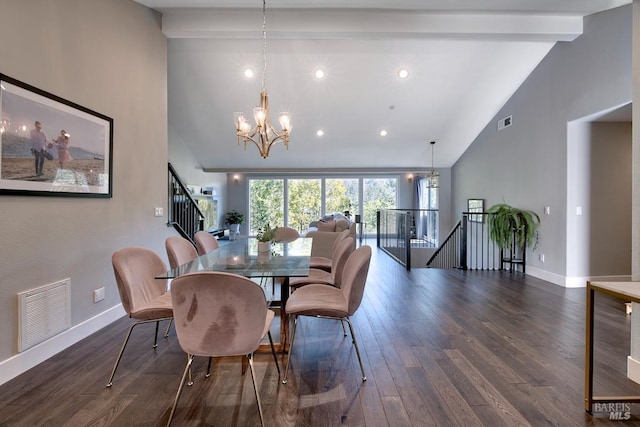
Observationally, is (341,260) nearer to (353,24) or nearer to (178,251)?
(178,251)

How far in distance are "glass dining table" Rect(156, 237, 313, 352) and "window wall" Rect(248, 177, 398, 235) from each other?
7889 millimetres

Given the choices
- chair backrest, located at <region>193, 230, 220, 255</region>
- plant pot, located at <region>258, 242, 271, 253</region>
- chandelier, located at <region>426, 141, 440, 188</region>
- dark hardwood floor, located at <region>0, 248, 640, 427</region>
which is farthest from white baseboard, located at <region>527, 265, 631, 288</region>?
chair backrest, located at <region>193, 230, 220, 255</region>

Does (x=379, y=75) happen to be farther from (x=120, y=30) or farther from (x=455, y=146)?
(x=120, y=30)

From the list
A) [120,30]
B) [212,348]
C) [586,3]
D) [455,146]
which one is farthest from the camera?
[455,146]

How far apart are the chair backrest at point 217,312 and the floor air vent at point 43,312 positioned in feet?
5.10

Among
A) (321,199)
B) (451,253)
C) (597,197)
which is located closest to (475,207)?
(451,253)

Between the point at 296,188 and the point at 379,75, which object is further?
the point at 296,188

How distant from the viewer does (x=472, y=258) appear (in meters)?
7.46

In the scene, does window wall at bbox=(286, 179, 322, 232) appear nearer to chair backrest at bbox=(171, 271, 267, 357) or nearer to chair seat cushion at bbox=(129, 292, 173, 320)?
chair seat cushion at bbox=(129, 292, 173, 320)

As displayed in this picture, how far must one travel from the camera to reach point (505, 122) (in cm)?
640

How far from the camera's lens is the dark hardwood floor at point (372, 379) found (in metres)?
1.81

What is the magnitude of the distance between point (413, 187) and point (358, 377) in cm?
951

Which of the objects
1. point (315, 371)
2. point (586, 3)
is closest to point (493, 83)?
point (586, 3)

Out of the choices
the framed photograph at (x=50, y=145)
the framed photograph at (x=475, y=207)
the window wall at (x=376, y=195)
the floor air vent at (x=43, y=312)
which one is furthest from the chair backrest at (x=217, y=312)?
the window wall at (x=376, y=195)
